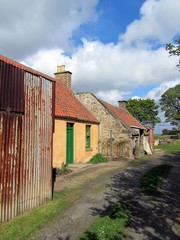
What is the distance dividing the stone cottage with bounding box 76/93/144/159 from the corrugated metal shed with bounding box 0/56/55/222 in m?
12.5

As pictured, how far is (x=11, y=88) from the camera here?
6914mm

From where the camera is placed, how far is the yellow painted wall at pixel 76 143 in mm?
14373

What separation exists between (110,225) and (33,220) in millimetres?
2037

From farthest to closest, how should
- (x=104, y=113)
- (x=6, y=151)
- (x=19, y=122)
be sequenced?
(x=104, y=113), (x=19, y=122), (x=6, y=151)

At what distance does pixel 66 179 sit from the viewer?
39.2 ft

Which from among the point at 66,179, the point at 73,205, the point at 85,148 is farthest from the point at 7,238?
the point at 85,148

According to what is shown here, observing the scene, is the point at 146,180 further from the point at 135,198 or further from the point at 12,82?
the point at 12,82

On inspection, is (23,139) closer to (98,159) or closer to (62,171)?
(62,171)

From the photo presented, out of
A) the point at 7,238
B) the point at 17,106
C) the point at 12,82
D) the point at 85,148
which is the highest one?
the point at 12,82

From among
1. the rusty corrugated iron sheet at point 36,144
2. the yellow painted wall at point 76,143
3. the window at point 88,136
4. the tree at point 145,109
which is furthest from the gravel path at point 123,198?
the tree at point 145,109

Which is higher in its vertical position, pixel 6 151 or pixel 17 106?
pixel 17 106

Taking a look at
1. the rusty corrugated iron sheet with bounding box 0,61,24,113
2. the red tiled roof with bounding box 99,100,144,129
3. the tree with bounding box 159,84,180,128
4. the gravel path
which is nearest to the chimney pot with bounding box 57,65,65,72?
the red tiled roof with bounding box 99,100,144,129

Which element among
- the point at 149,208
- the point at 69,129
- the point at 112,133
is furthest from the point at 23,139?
the point at 112,133

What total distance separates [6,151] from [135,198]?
4.69 metres
